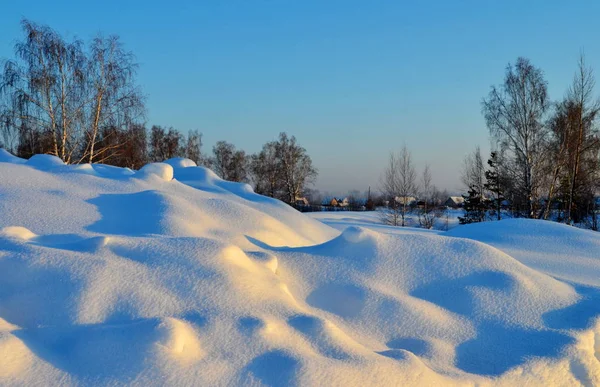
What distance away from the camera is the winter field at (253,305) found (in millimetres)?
2287

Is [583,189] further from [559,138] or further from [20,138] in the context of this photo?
[20,138]

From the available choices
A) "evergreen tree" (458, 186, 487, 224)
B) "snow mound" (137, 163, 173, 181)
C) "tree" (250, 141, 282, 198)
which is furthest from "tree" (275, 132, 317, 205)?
"snow mound" (137, 163, 173, 181)

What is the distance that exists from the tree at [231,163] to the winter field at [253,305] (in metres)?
31.0

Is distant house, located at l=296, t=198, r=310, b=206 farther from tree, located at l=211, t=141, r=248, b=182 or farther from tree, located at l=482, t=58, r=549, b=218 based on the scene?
tree, located at l=482, t=58, r=549, b=218

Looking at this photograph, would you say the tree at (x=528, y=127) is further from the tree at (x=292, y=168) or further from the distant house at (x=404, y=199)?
the tree at (x=292, y=168)

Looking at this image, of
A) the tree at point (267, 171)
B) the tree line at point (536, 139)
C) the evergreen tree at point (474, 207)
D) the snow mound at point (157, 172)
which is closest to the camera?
the snow mound at point (157, 172)

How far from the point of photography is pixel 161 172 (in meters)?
6.43

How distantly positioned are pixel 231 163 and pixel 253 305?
110ft

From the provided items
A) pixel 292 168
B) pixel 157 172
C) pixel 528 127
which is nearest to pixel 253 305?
pixel 157 172

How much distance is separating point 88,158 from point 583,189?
20.2m

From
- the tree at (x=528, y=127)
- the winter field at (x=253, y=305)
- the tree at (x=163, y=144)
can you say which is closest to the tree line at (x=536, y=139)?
the tree at (x=528, y=127)

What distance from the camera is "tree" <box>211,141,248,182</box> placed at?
35.8m

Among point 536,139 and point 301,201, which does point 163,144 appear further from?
point 536,139

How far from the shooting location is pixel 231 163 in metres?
35.9
